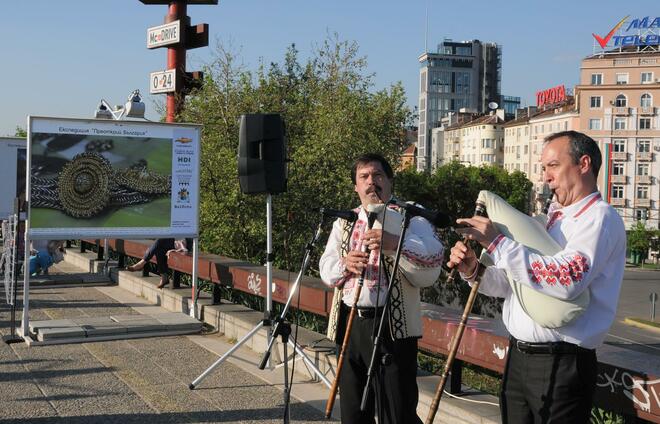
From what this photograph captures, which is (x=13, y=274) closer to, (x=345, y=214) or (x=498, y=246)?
(x=345, y=214)

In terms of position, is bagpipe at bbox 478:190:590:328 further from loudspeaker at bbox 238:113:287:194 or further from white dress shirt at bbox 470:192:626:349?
loudspeaker at bbox 238:113:287:194

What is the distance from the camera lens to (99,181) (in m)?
10.5

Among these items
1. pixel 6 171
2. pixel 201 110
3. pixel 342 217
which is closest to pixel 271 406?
pixel 342 217

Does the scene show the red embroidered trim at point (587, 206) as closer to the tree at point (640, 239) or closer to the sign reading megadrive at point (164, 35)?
the sign reading megadrive at point (164, 35)

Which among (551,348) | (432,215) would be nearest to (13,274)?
(432,215)

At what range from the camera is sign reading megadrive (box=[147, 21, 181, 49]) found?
30.0 metres

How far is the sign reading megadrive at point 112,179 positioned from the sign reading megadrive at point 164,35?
2033cm

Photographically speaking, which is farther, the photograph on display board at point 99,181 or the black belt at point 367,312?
the photograph on display board at point 99,181

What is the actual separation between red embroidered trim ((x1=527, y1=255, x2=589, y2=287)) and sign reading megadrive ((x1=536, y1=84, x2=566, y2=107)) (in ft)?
379

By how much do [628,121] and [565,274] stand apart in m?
105

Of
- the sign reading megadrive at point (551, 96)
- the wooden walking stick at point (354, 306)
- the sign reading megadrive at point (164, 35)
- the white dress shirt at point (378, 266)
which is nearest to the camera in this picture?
the wooden walking stick at point (354, 306)

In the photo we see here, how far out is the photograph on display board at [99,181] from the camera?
391 inches

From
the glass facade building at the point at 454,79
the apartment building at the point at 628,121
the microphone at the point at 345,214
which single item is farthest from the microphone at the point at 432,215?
the glass facade building at the point at 454,79

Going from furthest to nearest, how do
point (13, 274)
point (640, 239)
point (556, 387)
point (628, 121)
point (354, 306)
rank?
1. point (628, 121)
2. point (640, 239)
3. point (13, 274)
4. point (354, 306)
5. point (556, 387)
